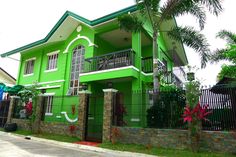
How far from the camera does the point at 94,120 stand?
1190 cm

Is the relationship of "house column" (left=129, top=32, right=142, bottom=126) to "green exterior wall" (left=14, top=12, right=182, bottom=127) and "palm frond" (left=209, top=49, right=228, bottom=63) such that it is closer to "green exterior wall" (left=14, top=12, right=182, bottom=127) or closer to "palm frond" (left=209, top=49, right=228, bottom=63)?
"green exterior wall" (left=14, top=12, right=182, bottom=127)

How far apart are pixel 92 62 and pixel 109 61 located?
1.22 metres

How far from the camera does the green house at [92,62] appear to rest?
11828 mm

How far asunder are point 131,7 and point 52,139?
8555 mm

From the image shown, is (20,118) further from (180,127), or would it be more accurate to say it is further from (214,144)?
(214,144)

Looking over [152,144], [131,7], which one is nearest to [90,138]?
[152,144]

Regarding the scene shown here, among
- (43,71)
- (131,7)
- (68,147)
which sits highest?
(131,7)

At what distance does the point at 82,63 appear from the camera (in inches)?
575

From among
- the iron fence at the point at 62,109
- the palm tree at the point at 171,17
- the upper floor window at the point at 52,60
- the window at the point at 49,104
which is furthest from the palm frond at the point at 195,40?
the upper floor window at the point at 52,60

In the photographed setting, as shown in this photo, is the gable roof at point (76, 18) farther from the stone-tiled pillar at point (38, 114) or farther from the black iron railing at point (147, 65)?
the stone-tiled pillar at point (38, 114)

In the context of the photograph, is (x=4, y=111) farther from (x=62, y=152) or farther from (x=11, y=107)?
(x=62, y=152)

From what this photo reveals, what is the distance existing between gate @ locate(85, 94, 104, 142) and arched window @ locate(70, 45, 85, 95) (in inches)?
105

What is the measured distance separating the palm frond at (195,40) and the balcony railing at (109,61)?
2888 mm

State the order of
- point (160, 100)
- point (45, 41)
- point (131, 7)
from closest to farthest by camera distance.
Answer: point (160, 100), point (131, 7), point (45, 41)
